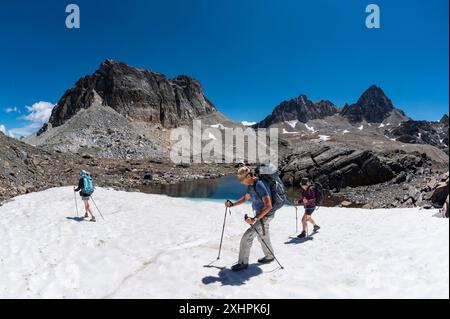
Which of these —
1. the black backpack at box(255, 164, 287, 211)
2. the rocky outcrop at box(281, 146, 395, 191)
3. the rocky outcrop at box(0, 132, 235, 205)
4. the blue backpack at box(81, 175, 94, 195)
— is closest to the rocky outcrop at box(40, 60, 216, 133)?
the rocky outcrop at box(0, 132, 235, 205)

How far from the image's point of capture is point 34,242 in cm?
1242

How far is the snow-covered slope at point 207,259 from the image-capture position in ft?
24.6

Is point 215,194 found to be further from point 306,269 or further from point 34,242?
point 306,269

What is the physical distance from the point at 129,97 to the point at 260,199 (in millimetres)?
137164

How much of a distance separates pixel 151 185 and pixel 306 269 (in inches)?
1578

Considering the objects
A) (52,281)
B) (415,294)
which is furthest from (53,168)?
(415,294)

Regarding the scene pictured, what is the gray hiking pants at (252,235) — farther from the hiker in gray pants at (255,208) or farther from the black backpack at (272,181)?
the black backpack at (272,181)

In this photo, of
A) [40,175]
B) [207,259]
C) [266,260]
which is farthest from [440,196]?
[40,175]

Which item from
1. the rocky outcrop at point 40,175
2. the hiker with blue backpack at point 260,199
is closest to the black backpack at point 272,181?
the hiker with blue backpack at point 260,199

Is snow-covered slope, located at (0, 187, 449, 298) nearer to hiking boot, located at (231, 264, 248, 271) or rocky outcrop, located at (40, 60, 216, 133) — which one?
hiking boot, located at (231, 264, 248, 271)

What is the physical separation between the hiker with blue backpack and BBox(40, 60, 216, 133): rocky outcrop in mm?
127812

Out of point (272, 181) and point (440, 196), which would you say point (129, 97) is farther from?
point (272, 181)

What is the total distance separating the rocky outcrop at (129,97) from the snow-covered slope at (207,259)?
12138 cm

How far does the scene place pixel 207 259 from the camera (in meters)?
10.3
